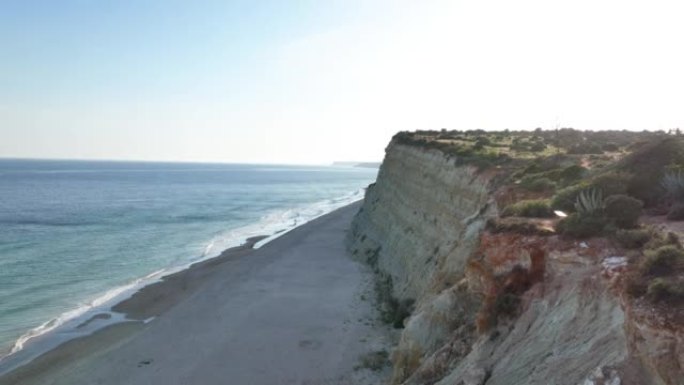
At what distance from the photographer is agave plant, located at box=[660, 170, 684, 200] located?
42.6 ft

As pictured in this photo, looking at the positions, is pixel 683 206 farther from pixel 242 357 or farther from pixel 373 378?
pixel 242 357

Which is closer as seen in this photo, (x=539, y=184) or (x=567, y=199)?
(x=567, y=199)

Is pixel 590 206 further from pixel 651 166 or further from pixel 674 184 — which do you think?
pixel 651 166

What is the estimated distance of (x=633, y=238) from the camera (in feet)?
33.7

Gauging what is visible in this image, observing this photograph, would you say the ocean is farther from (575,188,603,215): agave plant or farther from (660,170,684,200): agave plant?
(660,170,684,200): agave plant

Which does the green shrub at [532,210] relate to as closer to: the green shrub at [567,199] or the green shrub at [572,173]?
the green shrub at [567,199]

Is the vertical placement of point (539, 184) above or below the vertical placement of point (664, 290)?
above

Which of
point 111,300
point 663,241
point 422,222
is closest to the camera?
point 663,241

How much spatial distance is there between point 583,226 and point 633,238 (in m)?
1.04

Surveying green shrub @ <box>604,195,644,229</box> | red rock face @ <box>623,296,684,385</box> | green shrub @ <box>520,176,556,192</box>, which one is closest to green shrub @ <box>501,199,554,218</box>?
green shrub @ <box>604,195,644,229</box>

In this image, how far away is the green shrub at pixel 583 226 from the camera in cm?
1107

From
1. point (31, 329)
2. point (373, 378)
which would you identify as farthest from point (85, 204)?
point (373, 378)

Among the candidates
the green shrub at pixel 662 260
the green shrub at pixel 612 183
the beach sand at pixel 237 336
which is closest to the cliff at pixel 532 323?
the green shrub at pixel 662 260

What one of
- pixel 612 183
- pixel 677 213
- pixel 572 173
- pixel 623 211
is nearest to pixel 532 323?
pixel 623 211
